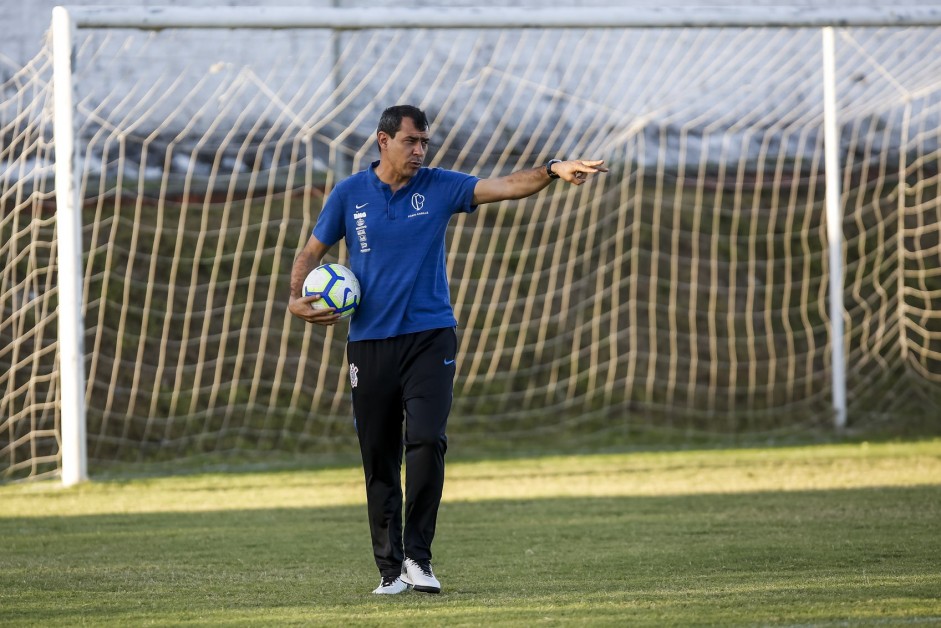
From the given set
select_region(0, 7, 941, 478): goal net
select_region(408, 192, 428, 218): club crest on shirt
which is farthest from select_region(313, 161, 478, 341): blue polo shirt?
select_region(0, 7, 941, 478): goal net

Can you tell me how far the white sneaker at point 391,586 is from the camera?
4.66 meters

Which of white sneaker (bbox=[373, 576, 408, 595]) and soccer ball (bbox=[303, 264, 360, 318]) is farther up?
soccer ball (bbox=[303, 264, 360, 318])

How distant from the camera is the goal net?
1169cm

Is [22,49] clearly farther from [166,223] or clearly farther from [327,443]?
[327,443]

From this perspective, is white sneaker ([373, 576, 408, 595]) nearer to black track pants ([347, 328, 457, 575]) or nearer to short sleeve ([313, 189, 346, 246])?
black track pants ([347, 328, 457, 575])

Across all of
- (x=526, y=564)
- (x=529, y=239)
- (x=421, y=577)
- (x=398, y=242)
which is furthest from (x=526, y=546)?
(x=529, y=239)

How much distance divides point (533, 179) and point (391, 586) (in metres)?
1.64

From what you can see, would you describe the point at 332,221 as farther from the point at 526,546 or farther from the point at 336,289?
the point at 526,546

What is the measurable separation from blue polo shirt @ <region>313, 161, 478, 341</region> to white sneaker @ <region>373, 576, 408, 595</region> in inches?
36.4

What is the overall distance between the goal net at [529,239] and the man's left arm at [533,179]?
666 cm

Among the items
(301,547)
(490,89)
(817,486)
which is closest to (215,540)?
(301,547)

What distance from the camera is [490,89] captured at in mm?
12609

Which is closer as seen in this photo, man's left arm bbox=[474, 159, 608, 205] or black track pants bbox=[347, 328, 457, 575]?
man's left arm bbox=[474, 159, 608, 205]

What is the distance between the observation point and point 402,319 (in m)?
4.71
